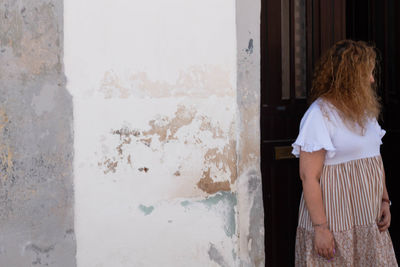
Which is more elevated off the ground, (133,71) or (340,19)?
(340,19)

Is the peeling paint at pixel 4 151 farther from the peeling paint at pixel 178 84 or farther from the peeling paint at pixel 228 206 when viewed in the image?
the peeling paint at pixel 228 206

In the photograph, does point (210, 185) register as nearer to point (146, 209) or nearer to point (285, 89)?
point (146, 209)

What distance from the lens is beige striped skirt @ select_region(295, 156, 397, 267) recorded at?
2.53 metres

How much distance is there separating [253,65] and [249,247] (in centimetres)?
95

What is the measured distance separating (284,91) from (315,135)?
75 centimetres

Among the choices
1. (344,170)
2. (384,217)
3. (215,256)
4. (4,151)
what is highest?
(4,151)

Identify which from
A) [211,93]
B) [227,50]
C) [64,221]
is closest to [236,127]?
[211,93]

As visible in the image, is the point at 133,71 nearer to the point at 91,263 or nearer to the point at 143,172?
the point at 143,172

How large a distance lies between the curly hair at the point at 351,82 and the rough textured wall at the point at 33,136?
1.27 meters

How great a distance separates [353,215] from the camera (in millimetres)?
2561

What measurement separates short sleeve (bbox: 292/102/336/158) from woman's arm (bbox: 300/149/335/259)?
0.12 ft

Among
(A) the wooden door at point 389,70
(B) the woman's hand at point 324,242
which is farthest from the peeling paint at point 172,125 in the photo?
(A) the wooden door at point 389,70

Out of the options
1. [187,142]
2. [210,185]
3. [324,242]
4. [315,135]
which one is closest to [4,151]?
[187,142]

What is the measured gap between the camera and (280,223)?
3156 mm
